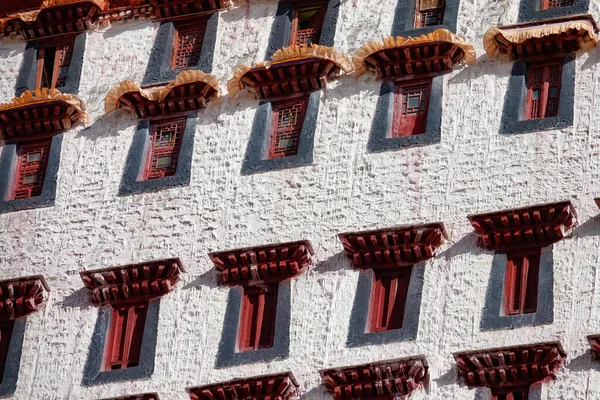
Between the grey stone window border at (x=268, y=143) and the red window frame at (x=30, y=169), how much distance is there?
3429mm

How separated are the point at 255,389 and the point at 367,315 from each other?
1874mm

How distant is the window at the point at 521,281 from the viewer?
1259 inches

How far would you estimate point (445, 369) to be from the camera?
31.8 meters

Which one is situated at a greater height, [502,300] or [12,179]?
[12,179]

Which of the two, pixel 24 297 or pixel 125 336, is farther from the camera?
pixel 24 297

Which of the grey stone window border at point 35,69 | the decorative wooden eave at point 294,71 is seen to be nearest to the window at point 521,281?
the decorative wooden eave at point 294,71

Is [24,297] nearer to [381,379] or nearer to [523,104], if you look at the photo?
[381,379]

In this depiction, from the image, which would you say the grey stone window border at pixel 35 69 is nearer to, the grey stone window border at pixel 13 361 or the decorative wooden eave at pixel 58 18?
the decorative wooden eave at pixel 58 18

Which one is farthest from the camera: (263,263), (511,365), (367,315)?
(263,263)

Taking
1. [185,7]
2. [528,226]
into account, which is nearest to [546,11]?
[528,226]

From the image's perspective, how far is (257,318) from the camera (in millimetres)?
33281

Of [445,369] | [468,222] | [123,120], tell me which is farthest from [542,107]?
[123,120]

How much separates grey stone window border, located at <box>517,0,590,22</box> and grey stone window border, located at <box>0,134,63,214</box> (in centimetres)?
747

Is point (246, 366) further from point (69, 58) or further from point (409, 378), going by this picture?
point (69, 58)
